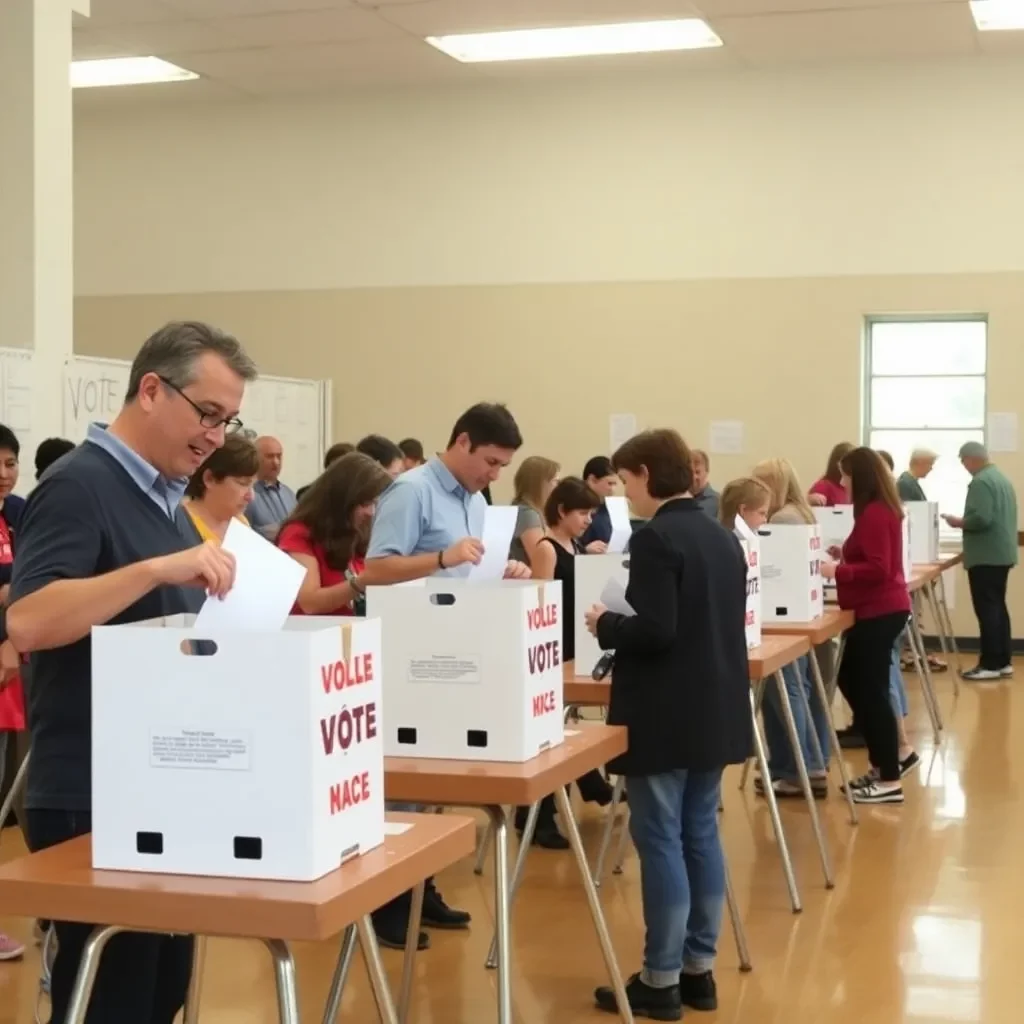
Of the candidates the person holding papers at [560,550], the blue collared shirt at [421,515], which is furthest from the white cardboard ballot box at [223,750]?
the person holding papers at [560,550]

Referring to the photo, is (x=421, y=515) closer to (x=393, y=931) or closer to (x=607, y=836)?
(x=393, y=931)

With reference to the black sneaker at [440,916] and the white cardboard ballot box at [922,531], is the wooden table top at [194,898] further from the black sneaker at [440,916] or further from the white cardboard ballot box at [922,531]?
the white cardboard ballot box at [922,531]

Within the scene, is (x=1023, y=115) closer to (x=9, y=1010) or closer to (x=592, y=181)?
(x=592, y=181)

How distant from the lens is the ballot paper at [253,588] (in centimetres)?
198

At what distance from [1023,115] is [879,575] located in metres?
5.13

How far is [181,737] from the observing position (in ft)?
6.64

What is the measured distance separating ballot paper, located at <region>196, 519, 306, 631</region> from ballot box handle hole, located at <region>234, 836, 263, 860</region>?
0.89 ft

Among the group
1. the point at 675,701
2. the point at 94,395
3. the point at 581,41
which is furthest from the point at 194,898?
the point at 581,41

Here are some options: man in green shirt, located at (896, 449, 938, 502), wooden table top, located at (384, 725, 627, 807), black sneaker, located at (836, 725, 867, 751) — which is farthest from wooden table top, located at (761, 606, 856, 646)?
man in green shirt, located at (896, 449, 938, 502)

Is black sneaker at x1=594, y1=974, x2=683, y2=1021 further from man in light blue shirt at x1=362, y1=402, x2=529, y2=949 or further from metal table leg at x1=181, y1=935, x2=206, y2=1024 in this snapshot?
metal table leg at x1=181, y1=935, x2=206, y2=1024

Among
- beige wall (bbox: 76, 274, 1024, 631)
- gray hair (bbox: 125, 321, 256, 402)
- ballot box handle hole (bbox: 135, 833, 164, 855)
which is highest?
beige wall (bbox: 76, 274, 1024, 631)

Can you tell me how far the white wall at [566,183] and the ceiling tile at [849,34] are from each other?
240 mm

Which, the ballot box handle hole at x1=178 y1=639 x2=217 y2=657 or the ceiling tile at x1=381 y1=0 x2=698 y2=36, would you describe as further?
the ceiling tile at x1=381 y1=0 x2=698 y2=36

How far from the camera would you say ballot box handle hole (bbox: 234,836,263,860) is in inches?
79.4
